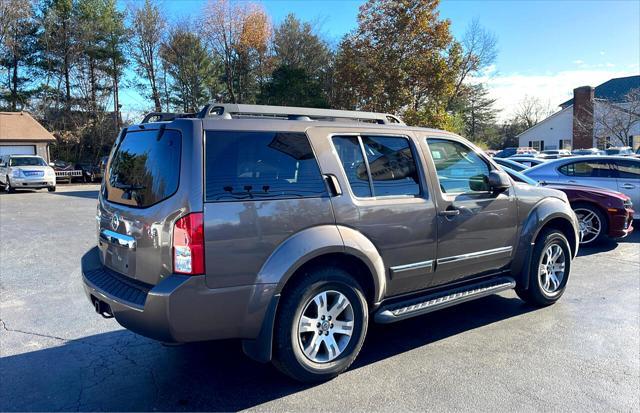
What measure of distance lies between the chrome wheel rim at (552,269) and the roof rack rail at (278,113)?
2266mm

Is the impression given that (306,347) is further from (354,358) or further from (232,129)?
(232,129)

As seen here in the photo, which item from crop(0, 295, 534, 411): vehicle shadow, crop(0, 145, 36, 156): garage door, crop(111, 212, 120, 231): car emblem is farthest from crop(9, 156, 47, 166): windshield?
crop(111, 212, 120, 231): car emblem

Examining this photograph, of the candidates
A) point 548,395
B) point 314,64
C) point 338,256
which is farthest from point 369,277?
point 314,64

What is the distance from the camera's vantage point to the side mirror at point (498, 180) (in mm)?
4465

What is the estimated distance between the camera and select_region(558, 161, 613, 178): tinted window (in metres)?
10.1

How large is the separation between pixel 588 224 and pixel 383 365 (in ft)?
21.2

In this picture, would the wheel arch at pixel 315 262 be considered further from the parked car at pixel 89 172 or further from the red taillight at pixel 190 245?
the parked car at pixel 89 172

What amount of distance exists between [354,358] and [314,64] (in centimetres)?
3777

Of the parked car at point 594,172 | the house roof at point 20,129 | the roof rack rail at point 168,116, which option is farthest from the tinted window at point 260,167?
the house roof at point 20,129

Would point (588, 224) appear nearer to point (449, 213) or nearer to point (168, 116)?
point (449, 213)

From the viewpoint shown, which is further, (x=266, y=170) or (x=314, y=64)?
(x=314, y=64)

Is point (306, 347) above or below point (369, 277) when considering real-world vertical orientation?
below

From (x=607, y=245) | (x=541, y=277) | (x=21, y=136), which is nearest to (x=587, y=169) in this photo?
(x=607, y=245)

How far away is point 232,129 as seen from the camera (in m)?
3.28
